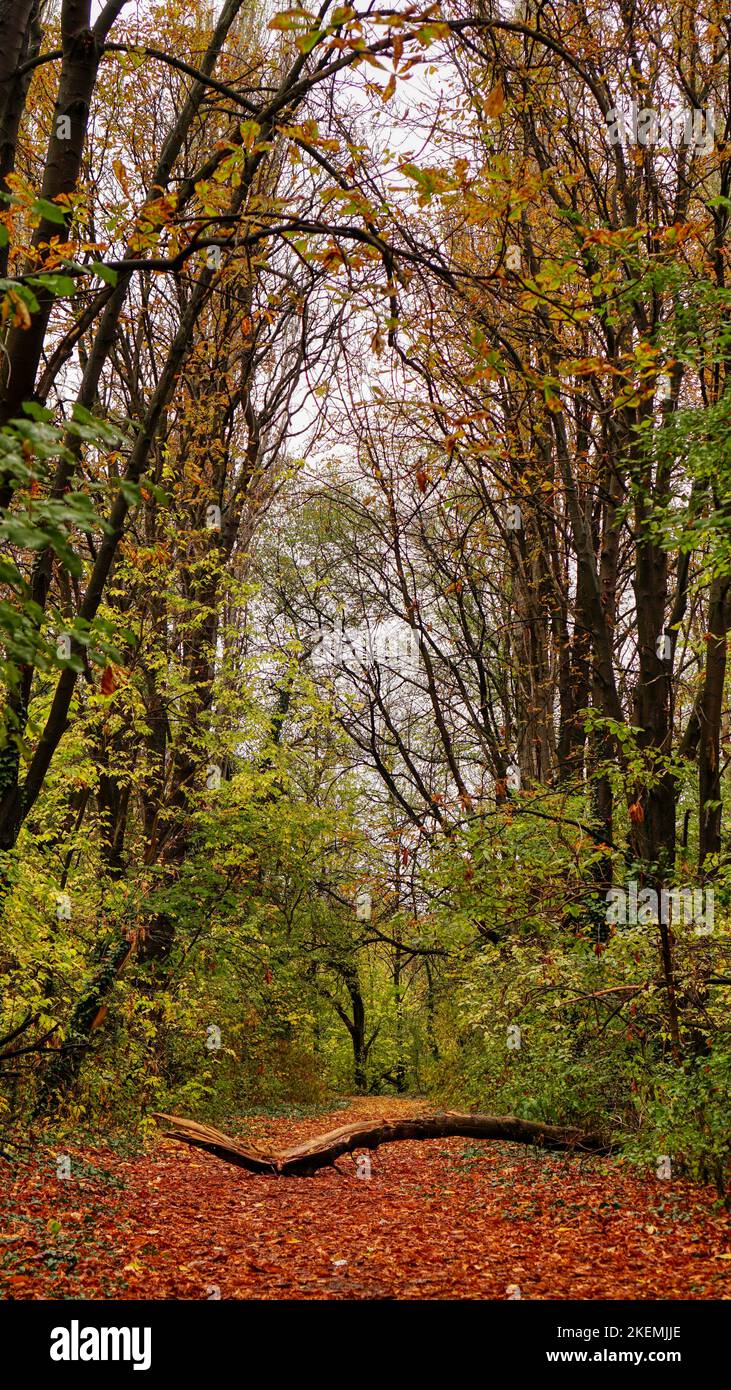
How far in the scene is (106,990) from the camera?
7789 millimetres

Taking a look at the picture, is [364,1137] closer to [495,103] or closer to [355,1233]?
[355,1233]

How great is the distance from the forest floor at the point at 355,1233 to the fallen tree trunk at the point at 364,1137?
182mm

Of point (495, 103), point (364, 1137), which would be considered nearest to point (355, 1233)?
point (364, 1137)

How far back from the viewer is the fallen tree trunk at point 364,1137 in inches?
312

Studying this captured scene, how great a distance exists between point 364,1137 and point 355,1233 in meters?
2.23

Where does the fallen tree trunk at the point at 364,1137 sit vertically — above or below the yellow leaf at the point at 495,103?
below

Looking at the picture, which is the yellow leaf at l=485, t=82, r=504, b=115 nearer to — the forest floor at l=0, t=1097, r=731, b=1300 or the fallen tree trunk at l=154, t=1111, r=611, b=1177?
the forest floor at l=0, t=1097, r=731, b=1300

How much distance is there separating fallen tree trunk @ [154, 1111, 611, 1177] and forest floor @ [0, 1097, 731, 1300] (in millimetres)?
182

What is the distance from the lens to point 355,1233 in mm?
6031

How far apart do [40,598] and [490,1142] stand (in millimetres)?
7393

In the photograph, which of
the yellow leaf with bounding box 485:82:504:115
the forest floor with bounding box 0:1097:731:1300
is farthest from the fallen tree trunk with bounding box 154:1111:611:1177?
the yellow leaf with bounding box 485:82:504:115

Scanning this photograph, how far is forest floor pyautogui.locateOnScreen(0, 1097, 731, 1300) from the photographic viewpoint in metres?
4.54

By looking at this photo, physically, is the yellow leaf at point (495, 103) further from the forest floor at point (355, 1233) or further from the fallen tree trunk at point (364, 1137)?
the fallen tree trunk at point (364, 1137)

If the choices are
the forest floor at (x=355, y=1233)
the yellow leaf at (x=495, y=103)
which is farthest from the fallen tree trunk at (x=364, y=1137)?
the yellow leaf at (x=495, y=103)
